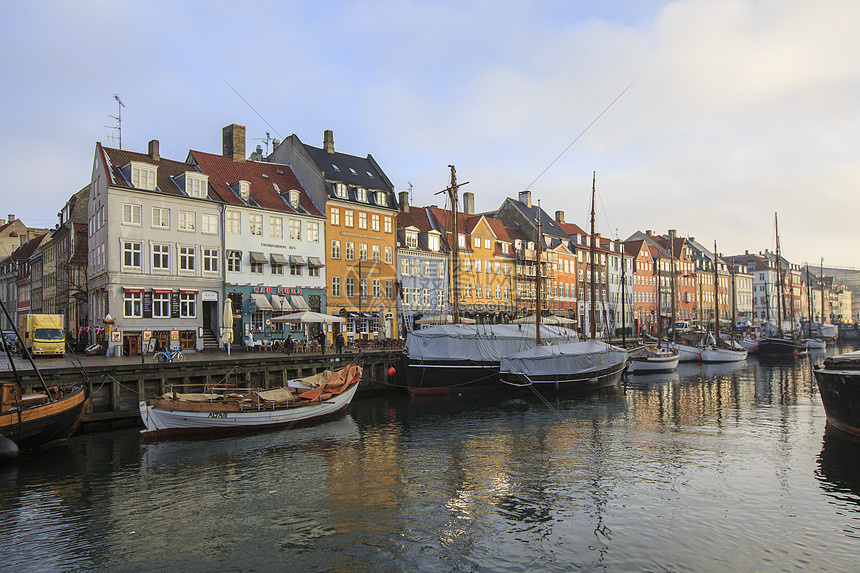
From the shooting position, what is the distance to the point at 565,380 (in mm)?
40250

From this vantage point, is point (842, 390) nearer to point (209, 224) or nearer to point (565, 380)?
point (565, 380)

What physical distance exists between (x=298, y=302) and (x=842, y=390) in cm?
3644

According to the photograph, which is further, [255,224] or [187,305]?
[255,224]

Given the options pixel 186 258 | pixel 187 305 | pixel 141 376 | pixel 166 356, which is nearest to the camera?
pixel 141 376

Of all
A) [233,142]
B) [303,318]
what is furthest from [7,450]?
[233,142]

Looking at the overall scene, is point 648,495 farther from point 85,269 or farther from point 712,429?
point 85,269

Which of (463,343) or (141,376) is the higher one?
(463,343)

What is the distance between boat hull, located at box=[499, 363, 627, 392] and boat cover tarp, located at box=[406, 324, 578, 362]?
2302mm

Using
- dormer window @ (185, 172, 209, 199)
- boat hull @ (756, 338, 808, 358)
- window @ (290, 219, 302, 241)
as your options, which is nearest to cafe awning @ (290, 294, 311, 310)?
window @ (290, 219, 302, 241)

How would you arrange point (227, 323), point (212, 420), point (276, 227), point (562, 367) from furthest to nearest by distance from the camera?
point (276, 227), point (562, 367), point (227, 323), point (212, 420)

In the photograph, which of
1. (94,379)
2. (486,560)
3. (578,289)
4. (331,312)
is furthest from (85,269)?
(578,289)

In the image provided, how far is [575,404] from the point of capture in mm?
35406

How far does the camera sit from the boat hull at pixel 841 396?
2191 cm

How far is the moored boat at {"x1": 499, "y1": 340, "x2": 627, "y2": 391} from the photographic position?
128 ft
